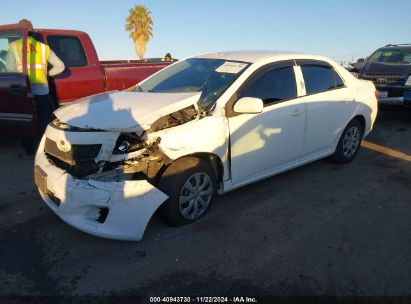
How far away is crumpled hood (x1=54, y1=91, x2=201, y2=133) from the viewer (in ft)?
11.0

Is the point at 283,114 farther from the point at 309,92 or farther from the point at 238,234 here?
the point at 238,234

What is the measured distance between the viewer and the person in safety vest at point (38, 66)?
18.8 ft

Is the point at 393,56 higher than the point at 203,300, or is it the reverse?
the point at 393,56

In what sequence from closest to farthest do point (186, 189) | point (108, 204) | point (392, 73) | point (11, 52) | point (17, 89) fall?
point (108, 204), point (186, 189), point (17, 89), point (11, 52), point (392, 73)

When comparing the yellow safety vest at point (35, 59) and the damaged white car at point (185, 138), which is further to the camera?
the yellow safety vest at point (35, 59)

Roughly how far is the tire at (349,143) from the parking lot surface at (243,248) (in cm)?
68

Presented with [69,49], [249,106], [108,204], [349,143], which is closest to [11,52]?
[69,49]

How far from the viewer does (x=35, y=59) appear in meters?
5.73

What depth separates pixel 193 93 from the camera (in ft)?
12.9

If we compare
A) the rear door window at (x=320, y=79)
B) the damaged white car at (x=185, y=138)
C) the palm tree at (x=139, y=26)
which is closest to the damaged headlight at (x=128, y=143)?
the damaged white car at (x=185, y=138)

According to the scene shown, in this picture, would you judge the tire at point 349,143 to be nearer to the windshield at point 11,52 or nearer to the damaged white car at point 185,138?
the damaged white car at point 185,138

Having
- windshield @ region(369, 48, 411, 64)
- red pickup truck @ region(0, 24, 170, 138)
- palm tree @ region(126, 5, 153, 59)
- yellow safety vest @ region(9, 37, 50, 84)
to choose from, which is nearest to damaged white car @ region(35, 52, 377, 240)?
yellow safety vest @ region(9, 37, 50, 84)

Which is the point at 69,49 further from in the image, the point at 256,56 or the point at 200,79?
the point at 256,56

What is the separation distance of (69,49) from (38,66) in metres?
1.07
